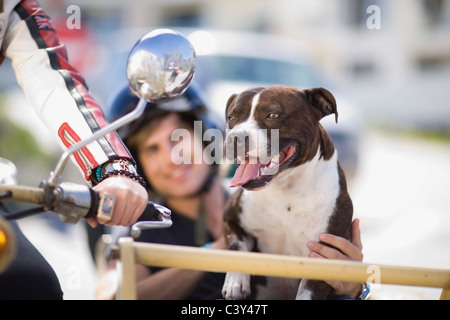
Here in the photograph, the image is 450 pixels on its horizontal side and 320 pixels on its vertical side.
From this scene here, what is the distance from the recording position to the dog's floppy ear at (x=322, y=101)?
230 cm

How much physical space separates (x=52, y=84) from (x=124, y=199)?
0.55 meters

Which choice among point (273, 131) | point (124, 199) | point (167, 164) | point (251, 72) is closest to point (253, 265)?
point (124, 199)

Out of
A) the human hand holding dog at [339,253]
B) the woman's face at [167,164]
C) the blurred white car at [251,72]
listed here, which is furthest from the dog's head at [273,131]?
the blurred white car at [251,72]

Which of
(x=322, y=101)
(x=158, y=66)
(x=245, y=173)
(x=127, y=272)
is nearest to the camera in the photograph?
(x=127, y=272)

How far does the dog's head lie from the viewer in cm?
219

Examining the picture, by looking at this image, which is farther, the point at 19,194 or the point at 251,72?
the point at 251,72

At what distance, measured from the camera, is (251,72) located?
1035cm

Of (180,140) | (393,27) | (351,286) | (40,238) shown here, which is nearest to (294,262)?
(351,286)

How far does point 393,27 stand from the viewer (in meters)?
31.7

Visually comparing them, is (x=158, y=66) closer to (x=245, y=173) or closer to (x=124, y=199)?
(x=124, y=199)

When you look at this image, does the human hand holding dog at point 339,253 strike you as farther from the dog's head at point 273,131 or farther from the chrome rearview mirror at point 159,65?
the chrome rearview mirror at point 159,65

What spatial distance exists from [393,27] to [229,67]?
76.2ft

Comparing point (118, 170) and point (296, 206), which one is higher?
point (118, 170)

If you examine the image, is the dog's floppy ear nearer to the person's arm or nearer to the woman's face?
the person's arm
